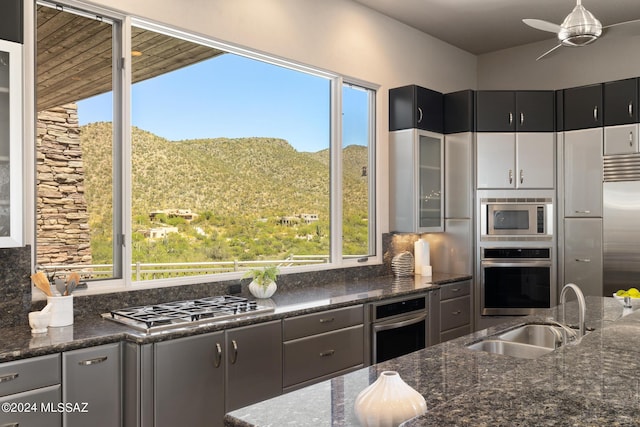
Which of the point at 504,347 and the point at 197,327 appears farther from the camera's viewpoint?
the point at 197,327

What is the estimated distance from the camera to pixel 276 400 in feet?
5.07

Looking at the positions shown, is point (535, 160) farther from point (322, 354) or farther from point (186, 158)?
point (186, 158)

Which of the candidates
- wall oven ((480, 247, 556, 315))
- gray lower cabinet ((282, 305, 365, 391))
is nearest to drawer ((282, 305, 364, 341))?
gray lower cabinet ((282, 305, 365, 391))

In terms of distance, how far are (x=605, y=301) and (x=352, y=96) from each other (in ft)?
8.46

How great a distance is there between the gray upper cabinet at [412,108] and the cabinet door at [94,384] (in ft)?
10.5

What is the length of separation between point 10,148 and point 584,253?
453 cm

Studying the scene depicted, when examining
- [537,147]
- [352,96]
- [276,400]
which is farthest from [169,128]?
[276,400]

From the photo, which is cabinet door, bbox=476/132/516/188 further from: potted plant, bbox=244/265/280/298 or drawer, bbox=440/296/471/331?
potted plant, bbox=244/265/280/298

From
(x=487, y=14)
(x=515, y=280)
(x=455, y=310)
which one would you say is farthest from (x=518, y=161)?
(x=455, y=310)

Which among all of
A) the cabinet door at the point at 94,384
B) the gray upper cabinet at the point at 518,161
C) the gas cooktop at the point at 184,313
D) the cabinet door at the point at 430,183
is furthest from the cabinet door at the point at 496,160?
the cabinet door at the point at 94,384

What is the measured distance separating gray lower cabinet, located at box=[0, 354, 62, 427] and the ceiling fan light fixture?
8.57ft

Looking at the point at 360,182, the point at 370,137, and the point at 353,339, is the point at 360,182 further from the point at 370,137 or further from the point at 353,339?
the point at 353,339

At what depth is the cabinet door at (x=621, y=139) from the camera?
177 inches

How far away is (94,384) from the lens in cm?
232
